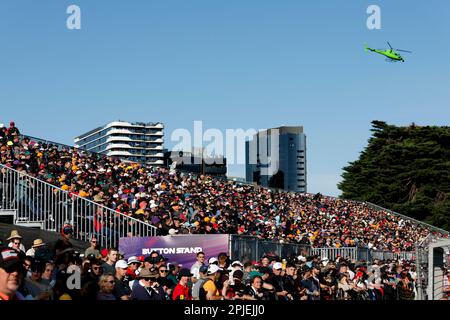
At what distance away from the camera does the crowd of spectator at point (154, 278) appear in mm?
10305

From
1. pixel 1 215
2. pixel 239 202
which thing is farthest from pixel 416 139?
pixel 1 215

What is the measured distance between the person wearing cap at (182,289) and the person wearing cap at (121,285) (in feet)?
3.05

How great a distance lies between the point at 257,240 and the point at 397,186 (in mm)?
71246

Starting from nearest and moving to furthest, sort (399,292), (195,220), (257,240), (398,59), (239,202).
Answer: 1. (257,240)
2. (399,292)
3. (195,220)
4. (239,202)
5. (398,59)

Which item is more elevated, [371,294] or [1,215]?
[1,215]

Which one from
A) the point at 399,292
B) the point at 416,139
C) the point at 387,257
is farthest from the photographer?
the point at 416,139

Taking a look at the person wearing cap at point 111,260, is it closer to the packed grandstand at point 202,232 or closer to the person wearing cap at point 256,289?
the packed grandstand at point 202,232

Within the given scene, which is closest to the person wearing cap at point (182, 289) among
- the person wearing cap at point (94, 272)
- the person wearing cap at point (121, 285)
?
the person wearing cap at point (121, 285)

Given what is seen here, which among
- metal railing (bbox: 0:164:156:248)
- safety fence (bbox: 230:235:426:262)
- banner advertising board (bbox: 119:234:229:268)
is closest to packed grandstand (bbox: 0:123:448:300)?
banner advertising board (bbox: 119:234:229:268)

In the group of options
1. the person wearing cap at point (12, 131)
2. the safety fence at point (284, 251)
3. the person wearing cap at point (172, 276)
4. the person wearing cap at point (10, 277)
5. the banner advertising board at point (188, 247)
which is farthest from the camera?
the person wearing cap at point (12, 131)

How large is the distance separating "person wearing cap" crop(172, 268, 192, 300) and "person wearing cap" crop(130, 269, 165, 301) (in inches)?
13.7

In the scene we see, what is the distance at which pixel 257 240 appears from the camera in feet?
68.5

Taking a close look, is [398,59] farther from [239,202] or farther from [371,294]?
[371,294]

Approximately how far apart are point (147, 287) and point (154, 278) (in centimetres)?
44
